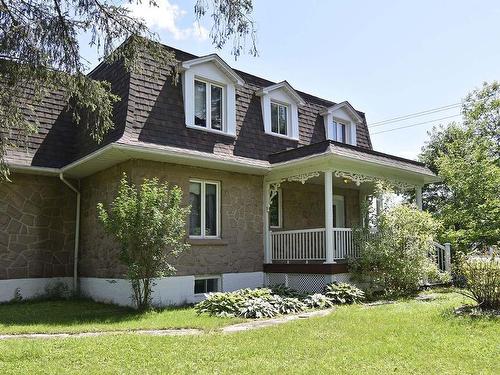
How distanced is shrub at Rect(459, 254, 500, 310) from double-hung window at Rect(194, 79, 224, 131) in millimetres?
6881

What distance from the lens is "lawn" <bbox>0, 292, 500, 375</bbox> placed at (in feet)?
17.0

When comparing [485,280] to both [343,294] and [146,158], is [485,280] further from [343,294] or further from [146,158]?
[146,158]

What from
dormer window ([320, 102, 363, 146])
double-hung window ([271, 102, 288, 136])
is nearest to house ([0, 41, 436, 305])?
double-hung window ([271, 102, 288, 136])

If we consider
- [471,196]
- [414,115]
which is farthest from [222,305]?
[414,115]

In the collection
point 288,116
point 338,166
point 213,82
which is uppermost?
point 213,82

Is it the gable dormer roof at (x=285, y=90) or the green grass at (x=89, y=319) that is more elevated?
the gable dormer roof at (x=285, y=90)

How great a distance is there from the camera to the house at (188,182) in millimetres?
10914

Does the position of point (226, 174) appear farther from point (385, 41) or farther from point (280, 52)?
point (280, 52)

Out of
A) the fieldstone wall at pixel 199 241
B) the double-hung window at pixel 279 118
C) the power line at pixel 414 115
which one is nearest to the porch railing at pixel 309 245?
the fieldstone wall at pixel 199 241

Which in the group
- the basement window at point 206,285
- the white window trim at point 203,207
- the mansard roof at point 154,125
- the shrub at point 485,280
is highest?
the mansard roof at point 154,125

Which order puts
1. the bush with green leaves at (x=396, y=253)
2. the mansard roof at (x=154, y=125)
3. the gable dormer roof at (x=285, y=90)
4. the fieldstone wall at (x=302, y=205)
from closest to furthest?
the mansard roof at (x=154, y=125) → the bush with green leaves at (x=396, y=253) → the gable dormer roof at (x=285, y=90) → the fieldstone wall at (x=302, y=205)

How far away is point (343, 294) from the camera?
1065 cm

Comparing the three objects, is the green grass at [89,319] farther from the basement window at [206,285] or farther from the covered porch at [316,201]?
the covered porch at [316,201]

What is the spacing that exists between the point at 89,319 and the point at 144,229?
6.20 ft
